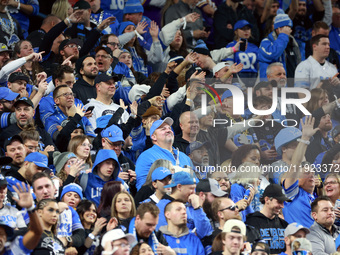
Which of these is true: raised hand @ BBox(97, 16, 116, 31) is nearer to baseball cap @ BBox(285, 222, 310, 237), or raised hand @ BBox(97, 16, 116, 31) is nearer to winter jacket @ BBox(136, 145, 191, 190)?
winter jacket @ BBox(136, 145, 191, 190)

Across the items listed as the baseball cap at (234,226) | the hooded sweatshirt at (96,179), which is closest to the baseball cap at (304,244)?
the baseball cap at (234,226)

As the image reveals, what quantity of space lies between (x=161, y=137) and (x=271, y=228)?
1788 millimetres

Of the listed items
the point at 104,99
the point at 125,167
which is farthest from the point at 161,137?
the point at 104,99

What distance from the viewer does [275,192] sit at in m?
10.7

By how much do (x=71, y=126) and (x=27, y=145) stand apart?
0.90 m

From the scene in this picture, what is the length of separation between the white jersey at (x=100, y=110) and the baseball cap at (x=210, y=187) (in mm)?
1932

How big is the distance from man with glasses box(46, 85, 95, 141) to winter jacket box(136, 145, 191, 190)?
1035 mm

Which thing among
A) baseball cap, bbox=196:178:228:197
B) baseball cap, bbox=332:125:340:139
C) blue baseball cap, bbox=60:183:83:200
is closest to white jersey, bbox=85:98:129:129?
baseball cap, bbox=196:178:228:197

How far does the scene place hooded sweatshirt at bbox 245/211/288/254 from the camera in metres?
10.4

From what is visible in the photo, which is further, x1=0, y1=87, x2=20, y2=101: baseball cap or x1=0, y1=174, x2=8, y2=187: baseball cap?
x1=0, y1=87, x2=20, y2=101: baseball cap

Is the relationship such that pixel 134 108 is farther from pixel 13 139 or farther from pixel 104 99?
pixel 13 139

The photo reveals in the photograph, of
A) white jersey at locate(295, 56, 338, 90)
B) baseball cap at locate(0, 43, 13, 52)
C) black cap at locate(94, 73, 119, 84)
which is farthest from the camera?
white jersey at locate(295, 56, 338, 90)

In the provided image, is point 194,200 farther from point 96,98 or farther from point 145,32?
point 145,32

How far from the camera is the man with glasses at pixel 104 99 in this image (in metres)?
12.2
